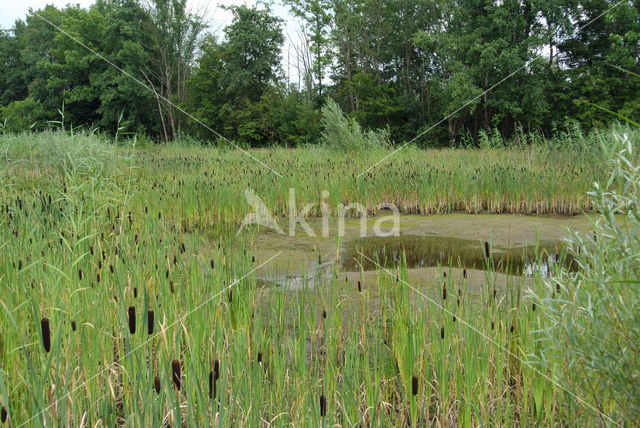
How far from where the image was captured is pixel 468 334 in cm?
214

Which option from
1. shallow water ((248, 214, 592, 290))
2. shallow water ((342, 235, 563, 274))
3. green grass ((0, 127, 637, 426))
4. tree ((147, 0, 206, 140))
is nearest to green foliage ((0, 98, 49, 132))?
tree ((147, 0, 206, 140))

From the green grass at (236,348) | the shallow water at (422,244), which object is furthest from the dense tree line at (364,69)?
the green grass at (236,348)

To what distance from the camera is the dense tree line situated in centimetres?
2344

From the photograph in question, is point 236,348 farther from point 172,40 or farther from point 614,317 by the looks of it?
point 172,40

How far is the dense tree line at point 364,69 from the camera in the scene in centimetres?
2344

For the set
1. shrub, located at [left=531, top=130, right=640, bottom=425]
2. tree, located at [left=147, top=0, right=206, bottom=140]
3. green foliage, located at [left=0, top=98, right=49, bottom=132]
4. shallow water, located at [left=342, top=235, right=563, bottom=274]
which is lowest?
shallow water, located at [left=342, top=235, right=563, bottom=274]

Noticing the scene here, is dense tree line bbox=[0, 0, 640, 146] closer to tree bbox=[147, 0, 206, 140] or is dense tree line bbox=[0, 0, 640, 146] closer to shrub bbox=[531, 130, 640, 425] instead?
tree bbox=[147, 0, 206, 140]

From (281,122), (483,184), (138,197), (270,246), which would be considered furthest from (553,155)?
(281,122)

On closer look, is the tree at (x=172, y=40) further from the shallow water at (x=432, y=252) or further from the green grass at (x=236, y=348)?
the green grass at (x=236, y=348)

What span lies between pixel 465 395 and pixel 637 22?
1046 inches

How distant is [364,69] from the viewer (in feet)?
106

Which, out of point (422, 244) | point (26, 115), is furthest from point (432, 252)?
point (26, 115)

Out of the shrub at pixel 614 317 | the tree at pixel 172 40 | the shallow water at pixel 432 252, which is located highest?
the tree at pixel 172 40

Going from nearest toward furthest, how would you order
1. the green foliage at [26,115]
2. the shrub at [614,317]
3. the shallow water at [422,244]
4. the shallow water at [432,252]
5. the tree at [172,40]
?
the shrub at [614,317], the shallow water at [422,244], the shallow water at [432,252], the tree at [172,40], the green foliage at [26,115]
